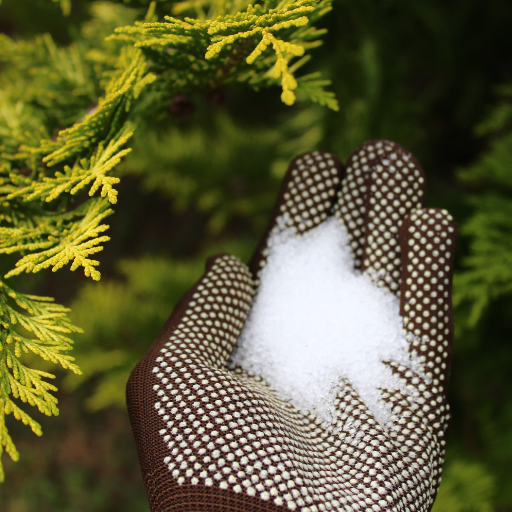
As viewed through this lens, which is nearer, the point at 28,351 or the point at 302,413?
the point at 28,351

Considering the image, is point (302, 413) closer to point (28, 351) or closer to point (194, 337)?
point (194, 337)

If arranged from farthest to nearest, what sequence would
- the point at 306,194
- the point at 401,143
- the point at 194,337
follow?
the point at 401,143 → the point at 306,194 → the point at 194,337

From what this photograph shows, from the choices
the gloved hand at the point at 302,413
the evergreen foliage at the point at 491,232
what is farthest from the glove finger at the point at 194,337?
the evergreen foliage at the point at 491,232

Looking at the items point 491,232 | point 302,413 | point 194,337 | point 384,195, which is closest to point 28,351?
point 194,337

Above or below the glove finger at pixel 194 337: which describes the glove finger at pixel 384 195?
above

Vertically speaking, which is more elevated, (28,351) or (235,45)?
(235,45)

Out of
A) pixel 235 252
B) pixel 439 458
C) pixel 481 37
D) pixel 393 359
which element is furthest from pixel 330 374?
pixel 481 37

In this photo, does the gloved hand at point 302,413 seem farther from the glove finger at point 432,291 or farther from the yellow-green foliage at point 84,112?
the yellow-green foliage at point 84,112
